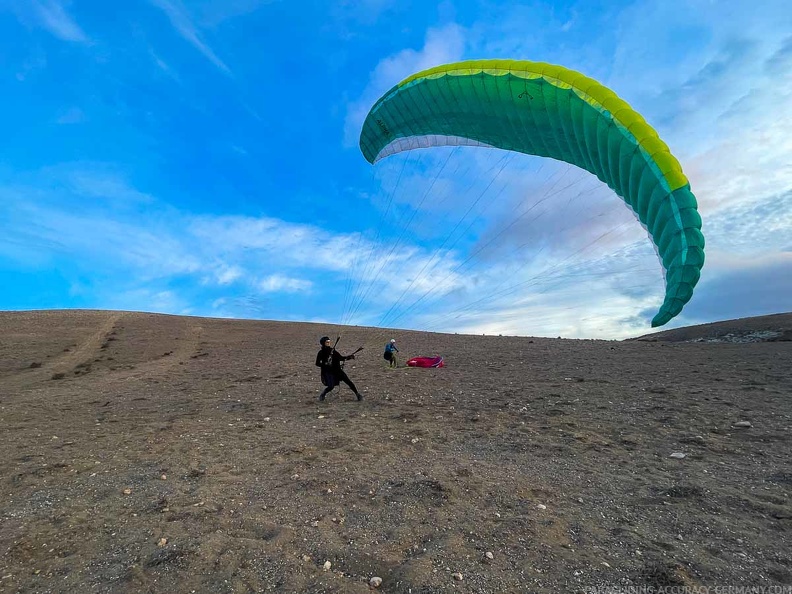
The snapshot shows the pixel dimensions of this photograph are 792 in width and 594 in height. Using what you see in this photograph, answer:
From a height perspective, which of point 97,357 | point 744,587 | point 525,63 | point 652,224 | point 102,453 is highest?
point 525,63

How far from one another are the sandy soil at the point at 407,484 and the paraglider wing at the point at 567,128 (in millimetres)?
3671

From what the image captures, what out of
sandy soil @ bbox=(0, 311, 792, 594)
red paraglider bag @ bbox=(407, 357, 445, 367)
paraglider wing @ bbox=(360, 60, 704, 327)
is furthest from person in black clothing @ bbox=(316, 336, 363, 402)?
paraglider wing @ bbox=(360, 60, 704, 327)

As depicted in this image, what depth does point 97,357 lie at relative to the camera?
19.2 m

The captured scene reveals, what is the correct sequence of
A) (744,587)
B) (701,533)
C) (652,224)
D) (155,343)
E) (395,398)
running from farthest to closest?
(155,343) < (395,398) < (652,224) < (701,533) < (744,587)

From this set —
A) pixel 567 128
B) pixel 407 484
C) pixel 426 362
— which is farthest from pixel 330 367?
pixel 567 128

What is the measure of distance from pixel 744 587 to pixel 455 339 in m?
21.7

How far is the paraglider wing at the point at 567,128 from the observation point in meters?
9.10

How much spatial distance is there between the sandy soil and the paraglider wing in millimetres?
3671

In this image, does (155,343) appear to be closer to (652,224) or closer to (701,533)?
(652,224)

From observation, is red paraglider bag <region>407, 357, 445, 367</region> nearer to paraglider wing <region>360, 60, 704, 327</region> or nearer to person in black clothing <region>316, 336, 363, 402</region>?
person in black clothing <region>316, 336, 363, 402</region>

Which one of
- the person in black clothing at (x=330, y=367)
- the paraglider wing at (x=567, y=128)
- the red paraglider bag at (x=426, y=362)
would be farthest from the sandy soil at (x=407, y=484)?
the paraglider wing at (x=567, y=128)

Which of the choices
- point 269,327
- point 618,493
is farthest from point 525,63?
point 269,327

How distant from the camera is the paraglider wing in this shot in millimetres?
9102

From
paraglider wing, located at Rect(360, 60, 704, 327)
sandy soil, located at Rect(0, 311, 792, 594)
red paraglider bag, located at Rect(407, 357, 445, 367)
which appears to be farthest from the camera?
red paraglider bag, located at Rect(407, 357, 445, 367)
